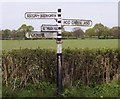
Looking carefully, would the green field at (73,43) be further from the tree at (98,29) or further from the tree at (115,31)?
the tree at (115,31)

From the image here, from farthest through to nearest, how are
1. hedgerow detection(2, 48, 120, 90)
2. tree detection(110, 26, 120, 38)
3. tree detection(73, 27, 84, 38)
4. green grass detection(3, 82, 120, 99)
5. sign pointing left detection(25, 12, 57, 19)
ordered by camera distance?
tree detection(110, 26, 120, 38)
tree detection(73, 27, 84, 38)
hedgerow detection(2, 48, 120, 90)
sign pointing left detection(25, 12, 57, 19)
green grass detection(3, 82, 120, 99)

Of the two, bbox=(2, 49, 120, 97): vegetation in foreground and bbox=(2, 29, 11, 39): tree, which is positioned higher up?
bbox=(2, 29, 11, 39): tree

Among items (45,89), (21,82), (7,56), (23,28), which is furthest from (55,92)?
(23,28)

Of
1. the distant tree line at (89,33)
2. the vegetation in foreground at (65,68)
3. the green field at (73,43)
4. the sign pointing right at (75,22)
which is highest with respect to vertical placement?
the sign pointing right at (75,22)

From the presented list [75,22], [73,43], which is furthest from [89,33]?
[75,22]

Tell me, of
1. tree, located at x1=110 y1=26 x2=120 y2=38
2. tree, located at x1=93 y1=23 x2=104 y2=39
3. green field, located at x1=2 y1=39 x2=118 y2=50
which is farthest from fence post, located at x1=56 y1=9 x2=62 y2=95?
tree, located at x1=110 y1=26 x2=120 y2=38

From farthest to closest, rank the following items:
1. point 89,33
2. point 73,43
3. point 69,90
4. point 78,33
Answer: point 89,33 → point 78,33 → point 73,43 → point 69,90

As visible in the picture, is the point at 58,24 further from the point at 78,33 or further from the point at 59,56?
the point at 78,33

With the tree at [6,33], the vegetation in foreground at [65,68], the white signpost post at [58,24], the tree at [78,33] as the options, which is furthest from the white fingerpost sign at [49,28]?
the tree at [6,33]

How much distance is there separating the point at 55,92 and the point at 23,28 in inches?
135

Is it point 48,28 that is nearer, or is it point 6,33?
point 48,28

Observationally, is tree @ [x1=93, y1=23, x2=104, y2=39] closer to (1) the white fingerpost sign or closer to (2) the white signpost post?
(2) the white signpost post

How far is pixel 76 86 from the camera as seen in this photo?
25.6 feet

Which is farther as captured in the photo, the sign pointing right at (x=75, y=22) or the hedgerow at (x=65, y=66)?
the hedgerow at (x=65, y=66)
